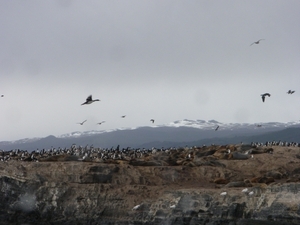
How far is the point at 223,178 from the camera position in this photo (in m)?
38.0

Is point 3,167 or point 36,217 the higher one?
point 3,167

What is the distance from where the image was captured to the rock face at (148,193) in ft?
99.2

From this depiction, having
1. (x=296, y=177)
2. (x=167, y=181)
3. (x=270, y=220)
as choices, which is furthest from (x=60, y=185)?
(x=296, y=177)

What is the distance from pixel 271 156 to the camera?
4438 centimetres

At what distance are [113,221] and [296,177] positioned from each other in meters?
15.0

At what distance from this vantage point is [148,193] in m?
34.7

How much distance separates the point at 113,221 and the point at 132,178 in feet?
14.8

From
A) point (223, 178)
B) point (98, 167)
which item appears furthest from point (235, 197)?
point (98, 167)

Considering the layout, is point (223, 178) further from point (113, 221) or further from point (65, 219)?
point (65, 219)

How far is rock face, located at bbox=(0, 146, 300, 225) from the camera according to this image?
1190 inches

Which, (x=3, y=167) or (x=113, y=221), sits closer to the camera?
(x=113, y=221)

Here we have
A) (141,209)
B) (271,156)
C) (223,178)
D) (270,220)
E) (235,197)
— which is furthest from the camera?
(271,156)

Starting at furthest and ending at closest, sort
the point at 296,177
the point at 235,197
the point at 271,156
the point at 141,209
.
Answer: the point at 271,156
the point at 296,177
the point at 141,209
the point at 235,197

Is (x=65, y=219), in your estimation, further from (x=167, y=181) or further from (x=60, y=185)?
(x=167, y=181)
